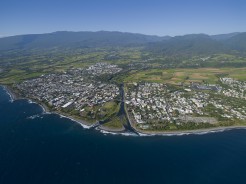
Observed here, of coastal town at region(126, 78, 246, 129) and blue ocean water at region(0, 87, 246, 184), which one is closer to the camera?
blue ocean water at region(0, 87, 246, 184)

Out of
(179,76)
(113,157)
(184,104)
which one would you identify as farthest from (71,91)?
(179,76)

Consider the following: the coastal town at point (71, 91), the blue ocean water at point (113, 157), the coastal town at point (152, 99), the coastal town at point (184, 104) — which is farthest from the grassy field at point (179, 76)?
the blue ocean water at point (113, 157)

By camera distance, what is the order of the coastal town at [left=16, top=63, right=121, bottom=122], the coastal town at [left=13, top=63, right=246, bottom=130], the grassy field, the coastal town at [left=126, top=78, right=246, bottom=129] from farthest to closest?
the grassy field
the coastal town at [left=16, top=63, right=121, bottom=122]
the coastal town at [left=13, top=63, right=246, bottom=130]
the coastal town at [left=126, top=78, right=246, bottom=129]

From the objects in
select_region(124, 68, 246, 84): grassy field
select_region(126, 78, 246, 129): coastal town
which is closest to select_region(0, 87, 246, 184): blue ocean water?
select_region(126, 78, 246, 129): coastal town

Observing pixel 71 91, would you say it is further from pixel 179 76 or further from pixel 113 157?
pixel 179 76

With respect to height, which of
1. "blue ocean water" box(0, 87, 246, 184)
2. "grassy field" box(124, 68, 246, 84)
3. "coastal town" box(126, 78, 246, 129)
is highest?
"coastal town" box(126, 78, 246, 129)

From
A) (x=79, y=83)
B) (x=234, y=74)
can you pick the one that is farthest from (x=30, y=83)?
(x=234, y=74)

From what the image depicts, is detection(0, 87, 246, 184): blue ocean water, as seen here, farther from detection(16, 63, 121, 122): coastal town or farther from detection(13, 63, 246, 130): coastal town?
detection(16, 63, 121, 122): coastal town
